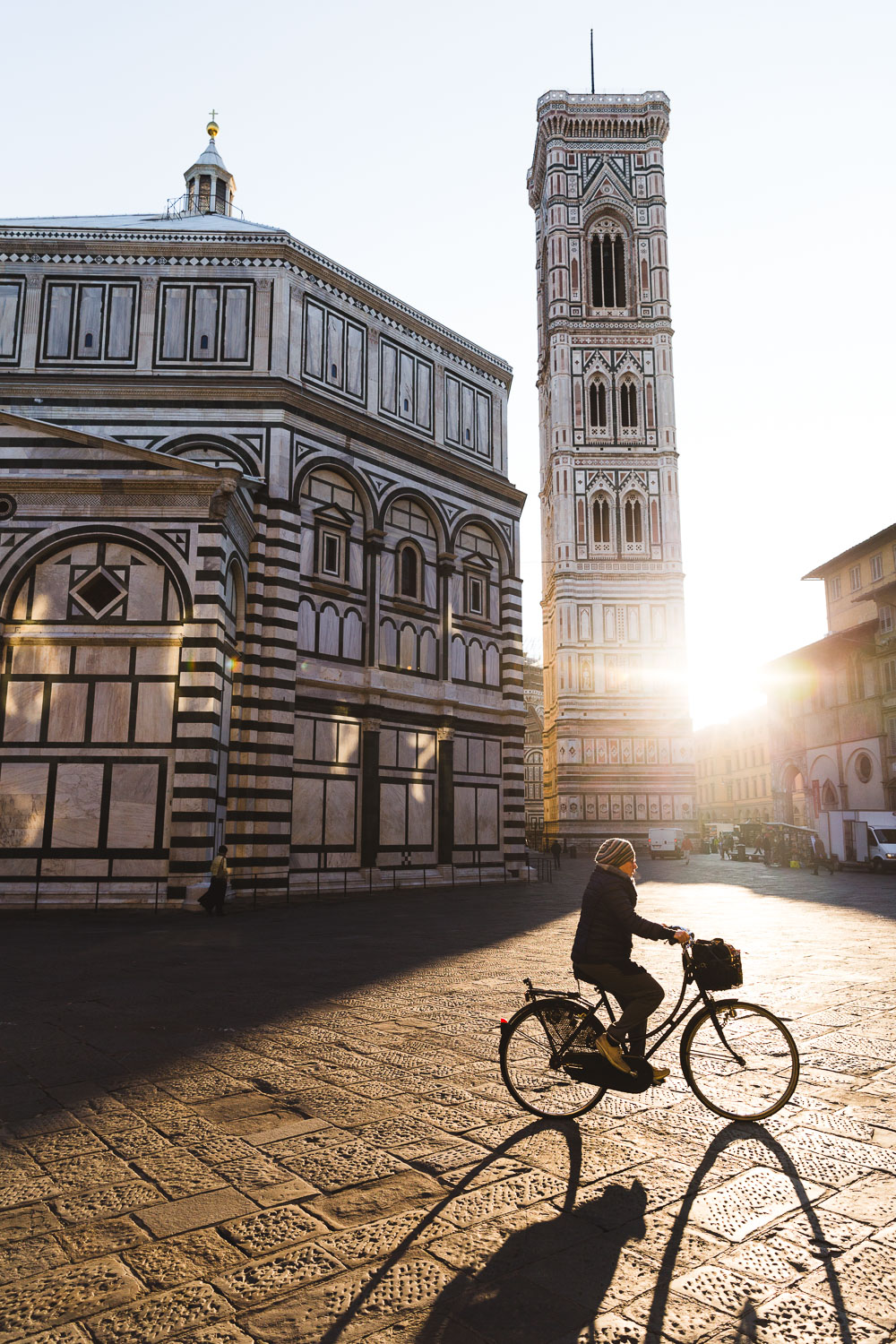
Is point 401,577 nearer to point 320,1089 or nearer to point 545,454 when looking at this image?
point 320,1089

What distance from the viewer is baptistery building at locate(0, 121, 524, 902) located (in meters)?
16.7

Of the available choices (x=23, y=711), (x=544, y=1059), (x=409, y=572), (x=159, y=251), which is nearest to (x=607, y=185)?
(x=159, y=251)

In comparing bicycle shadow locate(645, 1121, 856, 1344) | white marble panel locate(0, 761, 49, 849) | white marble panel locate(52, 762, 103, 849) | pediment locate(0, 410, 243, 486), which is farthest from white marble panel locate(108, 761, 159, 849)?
bicycle shadow locate(645, 1121, 856, 1344)

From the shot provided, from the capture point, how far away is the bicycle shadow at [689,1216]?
9.31ft

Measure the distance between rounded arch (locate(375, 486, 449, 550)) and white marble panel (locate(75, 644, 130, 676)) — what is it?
26.9 feet

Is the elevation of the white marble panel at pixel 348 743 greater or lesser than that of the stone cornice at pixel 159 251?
lesser

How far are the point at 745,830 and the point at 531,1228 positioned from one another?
48.5 metres

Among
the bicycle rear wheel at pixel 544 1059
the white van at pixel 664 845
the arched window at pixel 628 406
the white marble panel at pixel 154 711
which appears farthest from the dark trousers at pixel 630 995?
the arched window at pixel 628 406

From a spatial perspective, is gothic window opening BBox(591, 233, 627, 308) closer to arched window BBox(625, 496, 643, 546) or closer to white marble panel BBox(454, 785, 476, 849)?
arched window BBox(625, 496, 643, 546)

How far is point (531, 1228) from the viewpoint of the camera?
3494 mm

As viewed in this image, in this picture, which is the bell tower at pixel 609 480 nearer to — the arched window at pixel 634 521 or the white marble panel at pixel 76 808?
the arched window at pixel 634 521

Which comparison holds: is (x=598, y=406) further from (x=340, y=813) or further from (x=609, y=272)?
(x=340, y=813)

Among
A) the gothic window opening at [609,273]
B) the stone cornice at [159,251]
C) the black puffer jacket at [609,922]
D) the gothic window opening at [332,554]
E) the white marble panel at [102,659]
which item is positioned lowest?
the black puffer jacket at [609,922]

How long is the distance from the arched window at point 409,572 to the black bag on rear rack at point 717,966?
1928 cm
